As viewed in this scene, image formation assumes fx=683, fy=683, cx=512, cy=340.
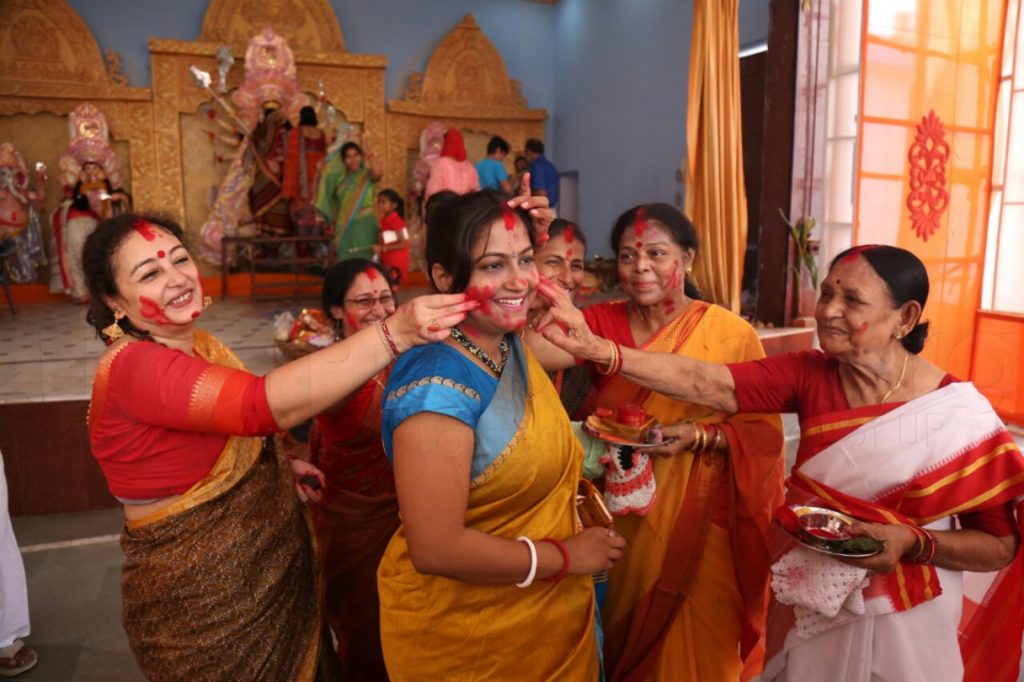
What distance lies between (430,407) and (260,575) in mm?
763

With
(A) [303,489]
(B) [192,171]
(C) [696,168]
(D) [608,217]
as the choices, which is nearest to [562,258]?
(A) [303,489]

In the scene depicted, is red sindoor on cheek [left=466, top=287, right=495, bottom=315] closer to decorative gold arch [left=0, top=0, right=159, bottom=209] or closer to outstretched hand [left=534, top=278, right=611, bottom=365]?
outstretched hand [left=534, top=278, right=611, bottom=365]

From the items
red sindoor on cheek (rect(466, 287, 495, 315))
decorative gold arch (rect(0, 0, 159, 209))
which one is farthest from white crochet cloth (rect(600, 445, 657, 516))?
decorative gold arch (rect(0, 0, 159, 209))

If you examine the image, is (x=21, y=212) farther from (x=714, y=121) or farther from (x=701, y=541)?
(x=701, y=541)

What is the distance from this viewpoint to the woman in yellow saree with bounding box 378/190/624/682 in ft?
4.43

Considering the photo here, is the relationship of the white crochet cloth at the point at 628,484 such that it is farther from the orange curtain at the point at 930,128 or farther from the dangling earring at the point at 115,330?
the orange curtain at the point at 930,128

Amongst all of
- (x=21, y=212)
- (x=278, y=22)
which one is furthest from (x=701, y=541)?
(x=278, y=22)

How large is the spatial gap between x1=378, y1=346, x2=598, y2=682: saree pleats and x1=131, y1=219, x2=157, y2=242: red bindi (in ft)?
2.93

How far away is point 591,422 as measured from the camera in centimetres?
191

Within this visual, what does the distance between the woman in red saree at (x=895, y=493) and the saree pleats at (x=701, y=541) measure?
0.98 ft

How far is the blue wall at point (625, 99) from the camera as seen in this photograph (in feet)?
26.1

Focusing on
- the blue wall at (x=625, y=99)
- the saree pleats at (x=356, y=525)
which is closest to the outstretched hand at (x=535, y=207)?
the saree pleats at (x=356, y=525)

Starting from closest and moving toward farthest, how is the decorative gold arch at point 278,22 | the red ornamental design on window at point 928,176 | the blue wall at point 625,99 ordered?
the red ornamental design on window at point 928,176
the blue wall at point 625,99
the decorative gold arch at point 278,22

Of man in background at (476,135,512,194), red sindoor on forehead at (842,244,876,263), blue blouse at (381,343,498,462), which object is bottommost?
blue blouse at (381,343,498,462)
